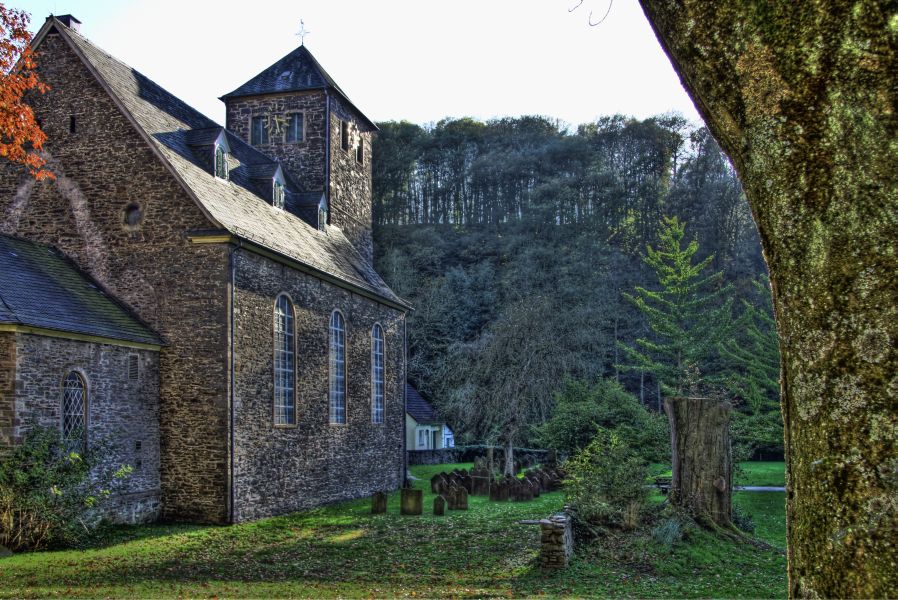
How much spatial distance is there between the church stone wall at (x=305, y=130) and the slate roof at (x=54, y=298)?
1013cm

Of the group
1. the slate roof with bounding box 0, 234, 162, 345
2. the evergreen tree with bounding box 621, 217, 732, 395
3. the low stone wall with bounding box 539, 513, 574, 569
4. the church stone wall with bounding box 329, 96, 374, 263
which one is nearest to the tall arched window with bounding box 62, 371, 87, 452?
the slate roof with bounding box 0, 234, 162, 345

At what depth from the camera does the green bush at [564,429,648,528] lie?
12.4 metres

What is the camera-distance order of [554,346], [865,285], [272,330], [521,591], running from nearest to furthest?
[865,285], [521,591], [272,330], [554,346]

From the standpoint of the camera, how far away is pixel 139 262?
16.4m

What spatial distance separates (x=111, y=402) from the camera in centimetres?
1476

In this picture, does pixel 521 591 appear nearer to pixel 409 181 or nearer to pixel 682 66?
pixel 682 66

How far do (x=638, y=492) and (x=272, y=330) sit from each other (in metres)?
9.26

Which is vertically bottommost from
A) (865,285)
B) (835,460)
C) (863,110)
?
(835,460)

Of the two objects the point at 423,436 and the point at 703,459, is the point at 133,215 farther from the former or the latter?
the point at 423,436

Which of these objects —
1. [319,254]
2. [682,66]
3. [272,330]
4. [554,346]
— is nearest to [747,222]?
[554,346]

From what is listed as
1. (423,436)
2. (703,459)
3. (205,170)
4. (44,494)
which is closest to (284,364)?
(205,170)

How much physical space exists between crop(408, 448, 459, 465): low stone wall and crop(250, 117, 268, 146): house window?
53.4 feet

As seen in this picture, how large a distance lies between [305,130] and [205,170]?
7.62 m

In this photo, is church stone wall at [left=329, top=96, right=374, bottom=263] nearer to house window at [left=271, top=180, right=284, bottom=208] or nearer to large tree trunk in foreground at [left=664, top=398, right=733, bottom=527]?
house window at [left=271, top=180, right=284, bottom=208]
